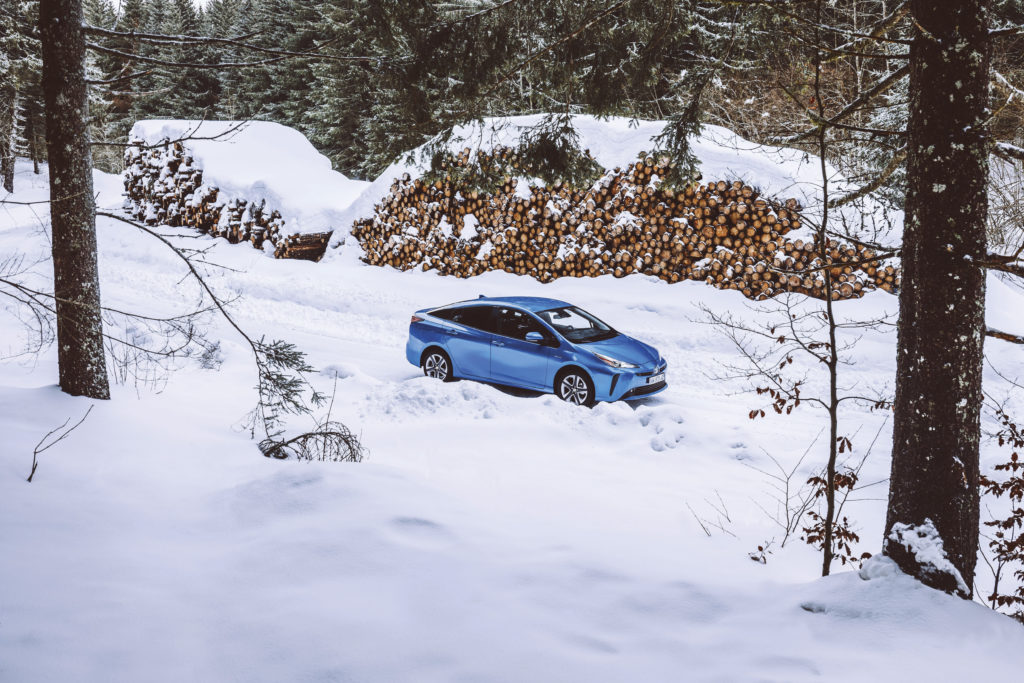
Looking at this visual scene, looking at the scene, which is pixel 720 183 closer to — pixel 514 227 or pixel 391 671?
pixel 514 227

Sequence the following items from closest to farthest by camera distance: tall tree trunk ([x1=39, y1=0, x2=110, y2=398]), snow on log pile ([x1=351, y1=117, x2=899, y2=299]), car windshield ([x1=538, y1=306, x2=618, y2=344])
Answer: tall tree trunk ([x1=39, y1=0, x2=110, y2=398]) → car windshield ([x1=538, y1=306, x2=618, y2=344]) → snow on log pile ([x1=351, y1=117, x2=899, y2=299])

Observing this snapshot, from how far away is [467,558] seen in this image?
4000 millimetres

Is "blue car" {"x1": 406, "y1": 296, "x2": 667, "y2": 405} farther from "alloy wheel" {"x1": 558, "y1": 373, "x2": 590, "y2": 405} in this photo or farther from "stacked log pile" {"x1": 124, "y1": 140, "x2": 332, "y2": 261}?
"stacked log pile" {"x1": 124, "y1": 140, "x2": 332, "y2": 261}

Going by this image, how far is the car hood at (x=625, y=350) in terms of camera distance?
913 centimetres

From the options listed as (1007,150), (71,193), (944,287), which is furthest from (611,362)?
(71,193)

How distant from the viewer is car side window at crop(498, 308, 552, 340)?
9.61m

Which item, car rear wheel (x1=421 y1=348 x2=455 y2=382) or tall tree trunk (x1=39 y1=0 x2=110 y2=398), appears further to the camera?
car rear wheel (x1=421 y1=348 x2=455 y2=382)

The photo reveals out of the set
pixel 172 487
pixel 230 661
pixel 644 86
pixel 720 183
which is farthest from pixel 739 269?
pixel 230 661

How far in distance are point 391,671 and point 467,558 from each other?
1.23 m

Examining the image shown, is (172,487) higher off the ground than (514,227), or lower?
lower

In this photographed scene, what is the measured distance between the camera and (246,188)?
19.8 meters

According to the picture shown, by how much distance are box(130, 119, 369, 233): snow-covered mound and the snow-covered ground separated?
35.7ft

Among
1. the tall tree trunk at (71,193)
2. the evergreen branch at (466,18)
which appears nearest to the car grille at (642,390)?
the evergreen branch at (466,18)

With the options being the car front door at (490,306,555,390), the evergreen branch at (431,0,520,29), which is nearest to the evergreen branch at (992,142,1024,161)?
the evergreen branch at (431,0,520,29)
